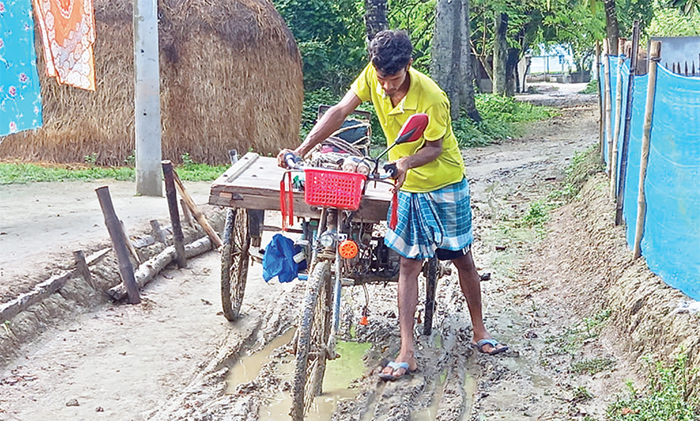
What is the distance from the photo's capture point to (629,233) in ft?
21.1

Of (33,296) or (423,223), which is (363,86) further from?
(33,296)

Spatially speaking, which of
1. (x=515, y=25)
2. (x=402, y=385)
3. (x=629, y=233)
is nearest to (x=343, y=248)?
(x=402, y=385)

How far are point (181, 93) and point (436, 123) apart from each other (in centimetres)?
960

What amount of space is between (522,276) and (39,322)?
4137 mm

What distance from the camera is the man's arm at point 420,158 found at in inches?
171

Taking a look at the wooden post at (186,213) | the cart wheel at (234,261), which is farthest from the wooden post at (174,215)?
the cart wheel at (234,261)

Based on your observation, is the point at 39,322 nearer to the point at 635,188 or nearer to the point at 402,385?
the point at 402,385

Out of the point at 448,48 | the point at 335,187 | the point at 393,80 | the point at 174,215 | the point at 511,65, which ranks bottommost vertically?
the point at 174,215

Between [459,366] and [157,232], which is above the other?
[157,232]

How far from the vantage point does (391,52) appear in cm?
435

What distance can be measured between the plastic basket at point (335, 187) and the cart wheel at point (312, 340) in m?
0.37

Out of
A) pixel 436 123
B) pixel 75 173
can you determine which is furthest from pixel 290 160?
pixel 75 173

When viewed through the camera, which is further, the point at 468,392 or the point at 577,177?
the point at 577,177

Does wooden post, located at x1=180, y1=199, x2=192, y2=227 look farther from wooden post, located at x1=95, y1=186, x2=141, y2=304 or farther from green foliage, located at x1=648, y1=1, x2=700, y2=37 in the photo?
green foliage, located at x1=648, y1=1, x2=700, y2=37
